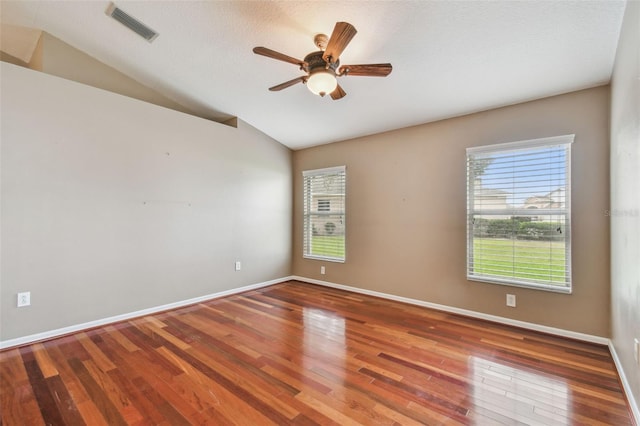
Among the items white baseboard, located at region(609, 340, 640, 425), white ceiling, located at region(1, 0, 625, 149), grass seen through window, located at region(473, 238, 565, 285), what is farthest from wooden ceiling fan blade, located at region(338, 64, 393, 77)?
white baseboard, located at region(609, 340, 640, 425)

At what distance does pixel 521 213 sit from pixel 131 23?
4316 millimetres

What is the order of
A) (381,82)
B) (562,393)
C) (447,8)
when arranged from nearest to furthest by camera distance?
(562,393), (447,8), (381,82)

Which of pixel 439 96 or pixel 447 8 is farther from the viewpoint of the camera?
pixel 439 96

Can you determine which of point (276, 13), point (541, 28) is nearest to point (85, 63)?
point (276, 13)

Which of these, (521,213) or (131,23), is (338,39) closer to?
(131,23)

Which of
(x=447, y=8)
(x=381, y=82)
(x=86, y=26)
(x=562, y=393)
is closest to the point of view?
(x=562, y=393)

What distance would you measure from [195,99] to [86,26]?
1.30 metres

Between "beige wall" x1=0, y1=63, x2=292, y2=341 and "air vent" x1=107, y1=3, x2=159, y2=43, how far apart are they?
0.84m

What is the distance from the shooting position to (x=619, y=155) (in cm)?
221

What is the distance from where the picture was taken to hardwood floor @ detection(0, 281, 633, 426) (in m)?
1.75

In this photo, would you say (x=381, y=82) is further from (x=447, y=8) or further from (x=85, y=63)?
(x=85, y=63)

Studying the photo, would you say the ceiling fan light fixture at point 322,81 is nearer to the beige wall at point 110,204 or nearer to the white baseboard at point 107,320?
the beige wall at point 110,204

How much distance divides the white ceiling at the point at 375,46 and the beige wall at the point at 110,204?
1.92ft

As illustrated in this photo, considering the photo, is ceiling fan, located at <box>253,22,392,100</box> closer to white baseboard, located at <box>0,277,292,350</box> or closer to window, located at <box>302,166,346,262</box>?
window, located at <box>302,166,346,262</box>
